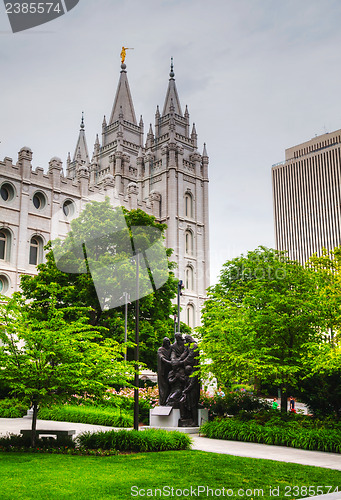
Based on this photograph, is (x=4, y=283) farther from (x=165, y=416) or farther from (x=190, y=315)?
(x=165, y=416)

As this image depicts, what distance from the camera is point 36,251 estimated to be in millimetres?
47812

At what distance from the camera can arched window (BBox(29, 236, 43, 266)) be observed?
4715cm

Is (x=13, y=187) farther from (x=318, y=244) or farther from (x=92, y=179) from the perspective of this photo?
(x=318, y=244)

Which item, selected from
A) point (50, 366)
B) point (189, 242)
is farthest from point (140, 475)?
point (189, 242)

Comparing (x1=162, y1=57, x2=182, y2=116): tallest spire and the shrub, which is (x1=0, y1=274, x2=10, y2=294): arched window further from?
(x1=162, y1=57, x2=182, y2=116): tallest spire

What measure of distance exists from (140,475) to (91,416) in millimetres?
13421

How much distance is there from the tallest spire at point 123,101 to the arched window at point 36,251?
2976cm

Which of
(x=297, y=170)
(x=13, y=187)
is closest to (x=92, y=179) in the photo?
(x=13, y=187)

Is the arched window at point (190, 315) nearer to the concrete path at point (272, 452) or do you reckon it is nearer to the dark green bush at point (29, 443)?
the concrete path at point (272, 452)

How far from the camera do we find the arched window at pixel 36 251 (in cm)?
4715

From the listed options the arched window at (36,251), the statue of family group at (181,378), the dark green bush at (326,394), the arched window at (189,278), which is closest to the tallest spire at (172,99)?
the arched window at (189,278)

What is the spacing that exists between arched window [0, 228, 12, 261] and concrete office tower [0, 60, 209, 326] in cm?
9

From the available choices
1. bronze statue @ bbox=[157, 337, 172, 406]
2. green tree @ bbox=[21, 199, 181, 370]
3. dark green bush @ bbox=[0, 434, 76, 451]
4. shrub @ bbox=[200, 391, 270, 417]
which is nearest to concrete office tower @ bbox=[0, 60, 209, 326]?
green tree @ bbox=[21, 199, 181, 370]

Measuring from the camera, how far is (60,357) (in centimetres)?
1298
